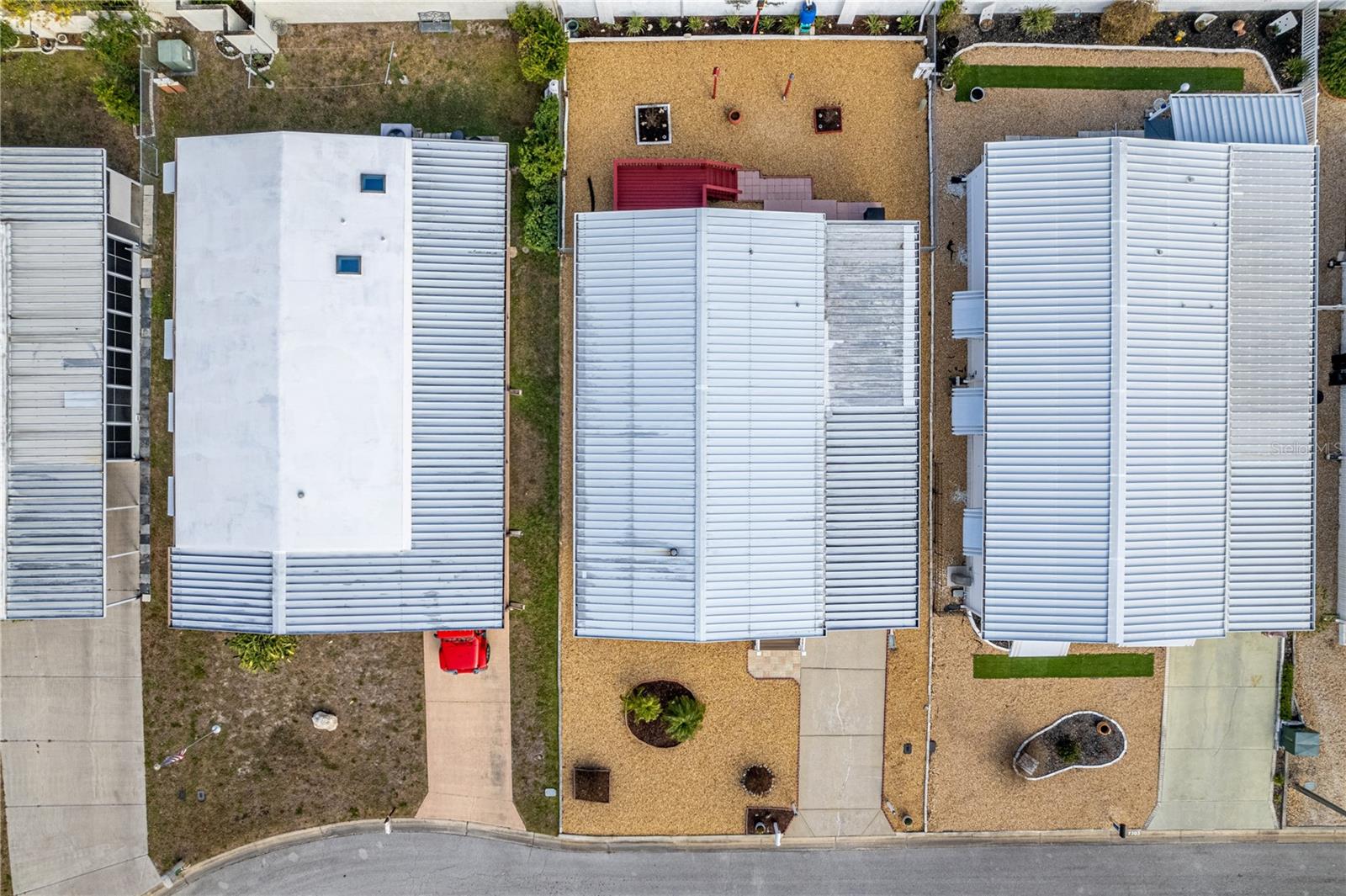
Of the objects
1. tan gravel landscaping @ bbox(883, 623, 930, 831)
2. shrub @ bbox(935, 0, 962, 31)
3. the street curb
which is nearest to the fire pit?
shrub @ bbox(935, 0, 962, 31)

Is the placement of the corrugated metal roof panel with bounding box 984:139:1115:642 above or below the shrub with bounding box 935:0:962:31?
below

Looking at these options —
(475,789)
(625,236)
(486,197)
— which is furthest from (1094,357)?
(475,789)

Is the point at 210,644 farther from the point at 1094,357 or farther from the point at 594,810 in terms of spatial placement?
the point at 1094,357

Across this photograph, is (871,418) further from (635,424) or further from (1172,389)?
(1172,389)

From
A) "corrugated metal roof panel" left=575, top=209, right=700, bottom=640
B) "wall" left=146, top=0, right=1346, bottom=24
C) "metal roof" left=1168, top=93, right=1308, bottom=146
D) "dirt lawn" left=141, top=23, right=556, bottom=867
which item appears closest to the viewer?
"corrugated metal roof panel" left=575, top=209, right=700, bottom=640

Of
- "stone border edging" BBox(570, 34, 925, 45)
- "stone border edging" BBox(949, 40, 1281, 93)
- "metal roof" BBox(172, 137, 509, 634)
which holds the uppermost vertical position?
"stone border edging" BBox(570, 34, 925, 45)

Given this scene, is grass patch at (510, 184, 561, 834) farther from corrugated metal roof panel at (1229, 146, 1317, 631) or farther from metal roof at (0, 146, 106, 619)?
corrugated metal roof panel at (1229, 146, 1317, 631)

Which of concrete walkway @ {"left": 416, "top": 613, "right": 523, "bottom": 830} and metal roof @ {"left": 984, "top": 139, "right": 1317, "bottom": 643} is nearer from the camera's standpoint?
metal roof @ {"left": 984, "top": 139, "right": 1317, "bottom": 643}
